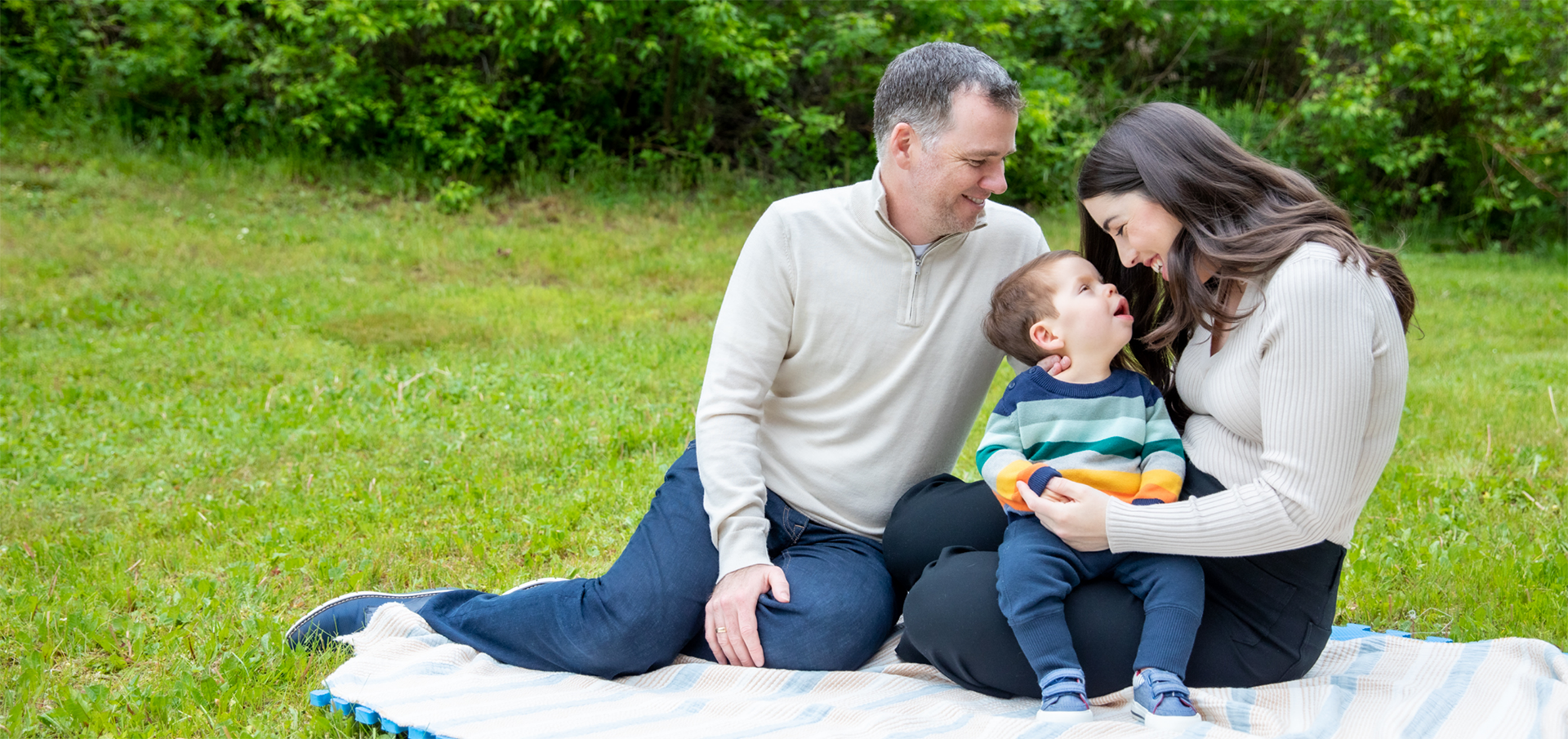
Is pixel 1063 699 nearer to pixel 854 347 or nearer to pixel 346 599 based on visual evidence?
pixel 854 347

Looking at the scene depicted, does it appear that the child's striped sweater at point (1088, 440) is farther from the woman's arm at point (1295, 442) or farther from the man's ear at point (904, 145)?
the man's ear at point (904, 145)

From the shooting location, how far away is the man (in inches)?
104

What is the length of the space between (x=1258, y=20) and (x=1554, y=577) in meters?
10.3

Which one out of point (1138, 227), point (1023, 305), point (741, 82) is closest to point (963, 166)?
point (1023, 305)

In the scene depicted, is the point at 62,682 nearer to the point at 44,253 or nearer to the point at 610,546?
the point at 610,546

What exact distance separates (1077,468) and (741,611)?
78 centimetres

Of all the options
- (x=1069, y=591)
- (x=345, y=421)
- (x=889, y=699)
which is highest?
(x=1069, y=591)

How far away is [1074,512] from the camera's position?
2.21 meters

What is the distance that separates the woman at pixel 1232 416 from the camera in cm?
210

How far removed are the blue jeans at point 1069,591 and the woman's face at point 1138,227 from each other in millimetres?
585

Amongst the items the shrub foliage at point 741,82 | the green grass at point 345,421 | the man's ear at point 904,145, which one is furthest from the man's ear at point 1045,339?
the shrub foliage at point 741,82

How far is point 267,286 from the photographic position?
7168mm

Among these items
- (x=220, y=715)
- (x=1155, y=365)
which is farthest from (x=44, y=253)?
(x=1155, y=365)

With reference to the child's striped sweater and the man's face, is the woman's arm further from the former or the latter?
the man's face
